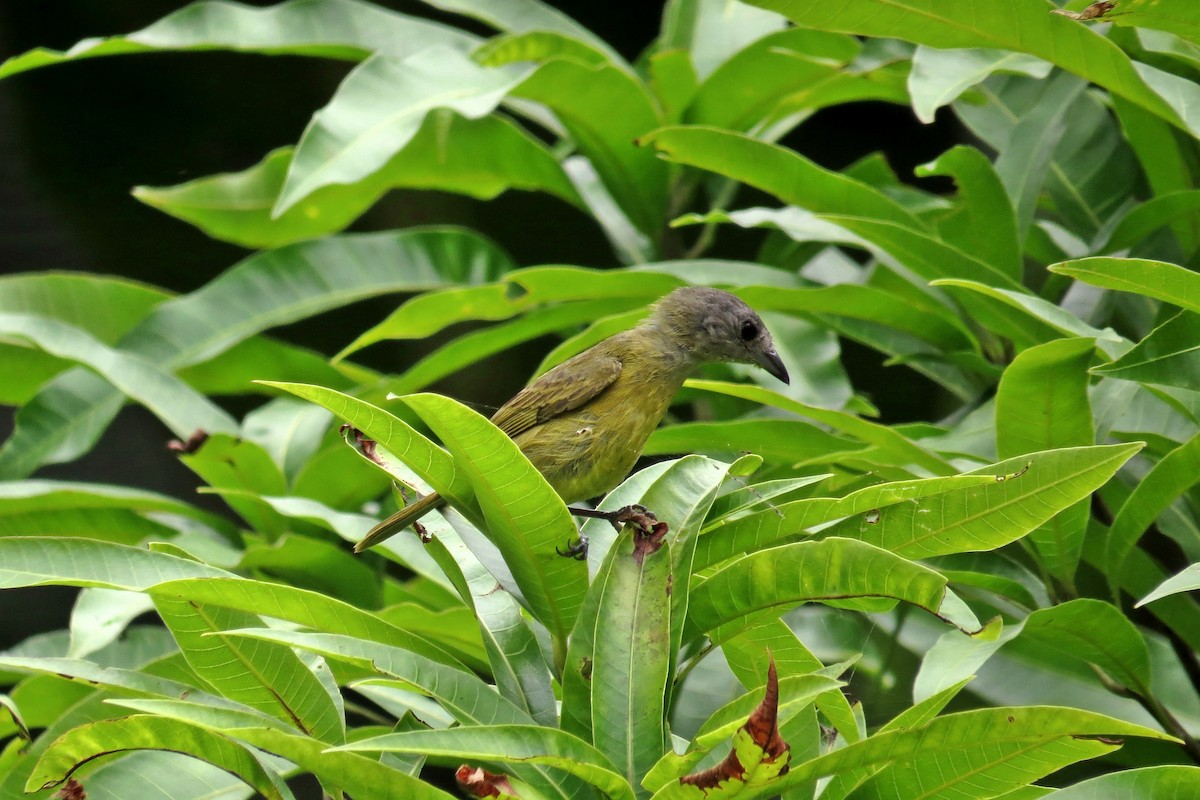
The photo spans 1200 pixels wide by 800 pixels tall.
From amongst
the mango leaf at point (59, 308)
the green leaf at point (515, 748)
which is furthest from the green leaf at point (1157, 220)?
the mango leaf at point (59, 308)

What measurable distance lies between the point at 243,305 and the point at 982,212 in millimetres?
1886

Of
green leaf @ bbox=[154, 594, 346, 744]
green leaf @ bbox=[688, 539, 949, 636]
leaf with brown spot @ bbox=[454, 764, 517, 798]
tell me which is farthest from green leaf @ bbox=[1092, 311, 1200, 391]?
green leaf @ bbox=[154, 594, 346, 744]

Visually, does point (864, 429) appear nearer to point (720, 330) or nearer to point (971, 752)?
point (720, 330)

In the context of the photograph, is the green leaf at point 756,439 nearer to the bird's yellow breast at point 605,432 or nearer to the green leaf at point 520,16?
the bird's yellow breast at point 605,432

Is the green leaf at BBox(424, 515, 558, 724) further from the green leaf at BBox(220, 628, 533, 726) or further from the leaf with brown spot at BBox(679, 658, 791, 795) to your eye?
the leaf with brown spot at BBox(679, 658, 791, 795)

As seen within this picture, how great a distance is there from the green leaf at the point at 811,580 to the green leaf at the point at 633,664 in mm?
104

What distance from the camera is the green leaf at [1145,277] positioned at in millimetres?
1833

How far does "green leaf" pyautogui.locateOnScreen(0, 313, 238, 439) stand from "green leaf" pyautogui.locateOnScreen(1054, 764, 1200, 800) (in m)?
2.22

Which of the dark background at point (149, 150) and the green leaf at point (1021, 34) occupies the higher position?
the green leaf at point (1021, 34)

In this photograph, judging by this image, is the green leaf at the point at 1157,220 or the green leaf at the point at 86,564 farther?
the green leaf at the point at 1157,220

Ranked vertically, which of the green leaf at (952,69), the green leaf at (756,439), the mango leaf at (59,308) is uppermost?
the green leaf at (952,69)

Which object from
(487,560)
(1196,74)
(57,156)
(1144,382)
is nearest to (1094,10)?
(1144,382)

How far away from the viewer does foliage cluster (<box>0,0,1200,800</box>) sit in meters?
1.59

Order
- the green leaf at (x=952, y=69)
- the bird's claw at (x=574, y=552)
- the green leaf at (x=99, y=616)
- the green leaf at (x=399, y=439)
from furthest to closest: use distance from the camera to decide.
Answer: the green leaf at (x=99, y=616)
the green leaf at (x=952, y=69)
the bird's claw at (x=574, y=552)
the green leaf at (x=399, y=439)
